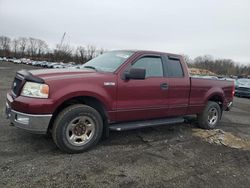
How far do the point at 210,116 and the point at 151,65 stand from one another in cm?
251

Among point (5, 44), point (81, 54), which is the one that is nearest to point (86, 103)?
point (81, 54)

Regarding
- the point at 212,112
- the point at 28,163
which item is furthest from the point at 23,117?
the point at 212,112

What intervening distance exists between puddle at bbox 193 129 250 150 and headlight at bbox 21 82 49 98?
12.1ft

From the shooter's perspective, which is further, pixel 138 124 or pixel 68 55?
pixel 68 55

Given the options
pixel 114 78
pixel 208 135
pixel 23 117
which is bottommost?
pixel 208 135

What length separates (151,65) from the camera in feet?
19.9

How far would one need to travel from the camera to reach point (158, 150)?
5383mm

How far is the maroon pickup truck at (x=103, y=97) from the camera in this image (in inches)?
182

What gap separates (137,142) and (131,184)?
1.92m

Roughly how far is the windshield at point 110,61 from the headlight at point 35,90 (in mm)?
1390

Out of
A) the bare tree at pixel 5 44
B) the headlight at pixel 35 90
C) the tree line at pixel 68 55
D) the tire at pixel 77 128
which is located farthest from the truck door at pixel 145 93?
the bare tree at pixel 5 44

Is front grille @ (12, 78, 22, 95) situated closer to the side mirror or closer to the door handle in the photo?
the side mirror

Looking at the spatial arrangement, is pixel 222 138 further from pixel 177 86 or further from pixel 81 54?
pixel 81 54

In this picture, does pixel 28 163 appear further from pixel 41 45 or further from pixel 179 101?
pixel 41 45
